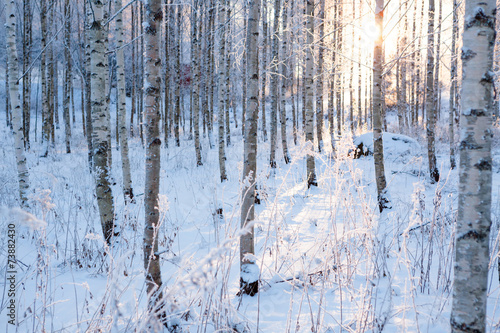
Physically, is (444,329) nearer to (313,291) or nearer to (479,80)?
(313,291)

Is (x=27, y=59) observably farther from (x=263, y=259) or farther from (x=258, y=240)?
(x=263, y=259)

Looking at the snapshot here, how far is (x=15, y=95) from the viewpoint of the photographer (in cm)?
484

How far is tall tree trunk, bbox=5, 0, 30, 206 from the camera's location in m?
4.74

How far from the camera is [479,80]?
133 cm

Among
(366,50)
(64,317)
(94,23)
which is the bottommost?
(64,317)

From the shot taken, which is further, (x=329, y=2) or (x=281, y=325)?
(x=329, y=2)

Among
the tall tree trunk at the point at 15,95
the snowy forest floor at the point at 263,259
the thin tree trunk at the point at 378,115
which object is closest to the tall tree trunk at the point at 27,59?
the snowy forest floor at the point at 263,259

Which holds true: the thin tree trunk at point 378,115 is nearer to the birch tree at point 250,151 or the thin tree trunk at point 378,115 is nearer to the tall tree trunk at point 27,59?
the birch tree at point 250,151

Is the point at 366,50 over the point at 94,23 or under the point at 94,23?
over

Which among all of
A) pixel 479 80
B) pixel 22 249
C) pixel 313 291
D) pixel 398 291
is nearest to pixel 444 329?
pixel 398 291

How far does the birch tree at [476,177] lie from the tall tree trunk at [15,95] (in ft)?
18.6

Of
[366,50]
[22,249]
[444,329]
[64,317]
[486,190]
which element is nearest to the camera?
[486,190]

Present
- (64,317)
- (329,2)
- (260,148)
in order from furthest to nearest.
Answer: (260,148) → (329,2) → (64,317)

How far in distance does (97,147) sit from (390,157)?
31.3ft
